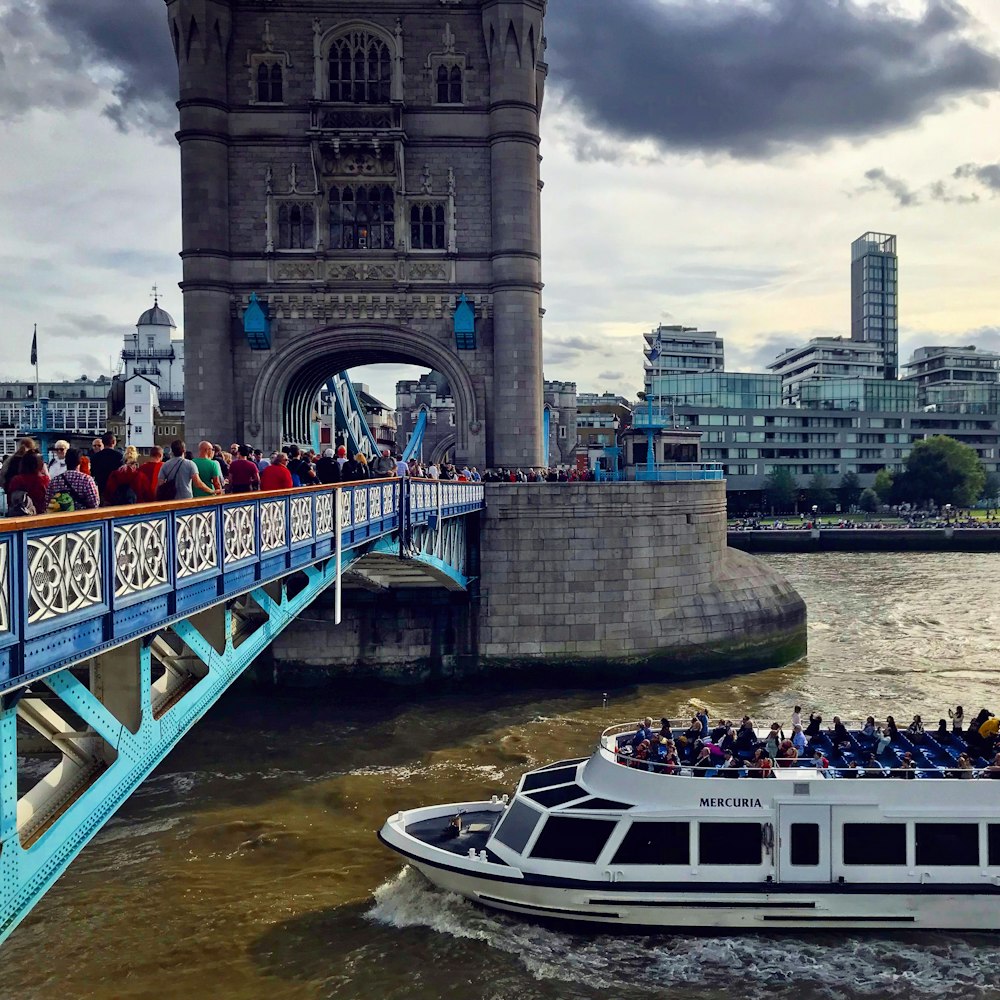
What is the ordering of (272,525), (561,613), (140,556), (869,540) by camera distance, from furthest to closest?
(869,540) → (561,613) → (272,525) → (140,556)

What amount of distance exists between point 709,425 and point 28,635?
99.5 metres

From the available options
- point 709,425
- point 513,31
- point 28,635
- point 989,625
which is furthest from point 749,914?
point 709,425

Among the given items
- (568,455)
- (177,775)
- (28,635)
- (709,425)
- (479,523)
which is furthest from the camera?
(568,455)

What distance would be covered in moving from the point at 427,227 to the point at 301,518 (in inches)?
989

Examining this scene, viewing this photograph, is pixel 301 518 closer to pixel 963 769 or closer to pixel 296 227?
pixel 963 769

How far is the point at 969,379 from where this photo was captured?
465 ft

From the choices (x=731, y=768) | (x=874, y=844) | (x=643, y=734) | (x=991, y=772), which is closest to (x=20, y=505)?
(x=731, y=768)

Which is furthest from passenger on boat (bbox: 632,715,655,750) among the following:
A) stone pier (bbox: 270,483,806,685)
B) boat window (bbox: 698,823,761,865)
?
stone pier (bbox: 270,483,806,685)

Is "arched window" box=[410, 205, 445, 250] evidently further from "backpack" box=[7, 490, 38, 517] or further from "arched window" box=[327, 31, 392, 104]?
"backpack" box=[7, 490, 38, 517]

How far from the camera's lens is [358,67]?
35.2 m

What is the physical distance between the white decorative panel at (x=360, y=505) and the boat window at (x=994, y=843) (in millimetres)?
11391

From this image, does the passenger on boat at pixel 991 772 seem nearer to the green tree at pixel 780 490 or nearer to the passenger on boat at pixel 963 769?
the passenger on boat at pixel 963 769

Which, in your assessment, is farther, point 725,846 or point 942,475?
point 942,475

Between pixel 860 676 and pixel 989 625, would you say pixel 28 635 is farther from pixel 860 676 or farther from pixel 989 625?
pixel 989 625
